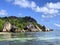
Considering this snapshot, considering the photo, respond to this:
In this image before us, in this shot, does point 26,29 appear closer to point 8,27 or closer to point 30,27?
point 30,27

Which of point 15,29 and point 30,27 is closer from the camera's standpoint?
point 15,29

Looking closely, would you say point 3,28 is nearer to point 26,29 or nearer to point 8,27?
point 8,27

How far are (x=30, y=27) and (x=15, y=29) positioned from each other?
3062 centimetres

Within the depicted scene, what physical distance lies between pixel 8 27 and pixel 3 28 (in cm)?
785

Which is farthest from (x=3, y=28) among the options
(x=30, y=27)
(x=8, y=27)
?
(x=30, y=27)

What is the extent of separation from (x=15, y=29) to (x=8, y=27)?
19.9 ft

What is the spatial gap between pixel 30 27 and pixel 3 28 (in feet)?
137

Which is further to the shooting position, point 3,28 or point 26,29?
point 26,29

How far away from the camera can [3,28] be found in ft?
528

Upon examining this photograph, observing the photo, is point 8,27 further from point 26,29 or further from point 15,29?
point 26,29

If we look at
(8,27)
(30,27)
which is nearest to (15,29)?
(8,27)

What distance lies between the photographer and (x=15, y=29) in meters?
169

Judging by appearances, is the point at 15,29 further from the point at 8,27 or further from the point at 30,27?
the point at 30,27

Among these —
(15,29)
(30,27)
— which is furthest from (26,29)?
(15,29)
